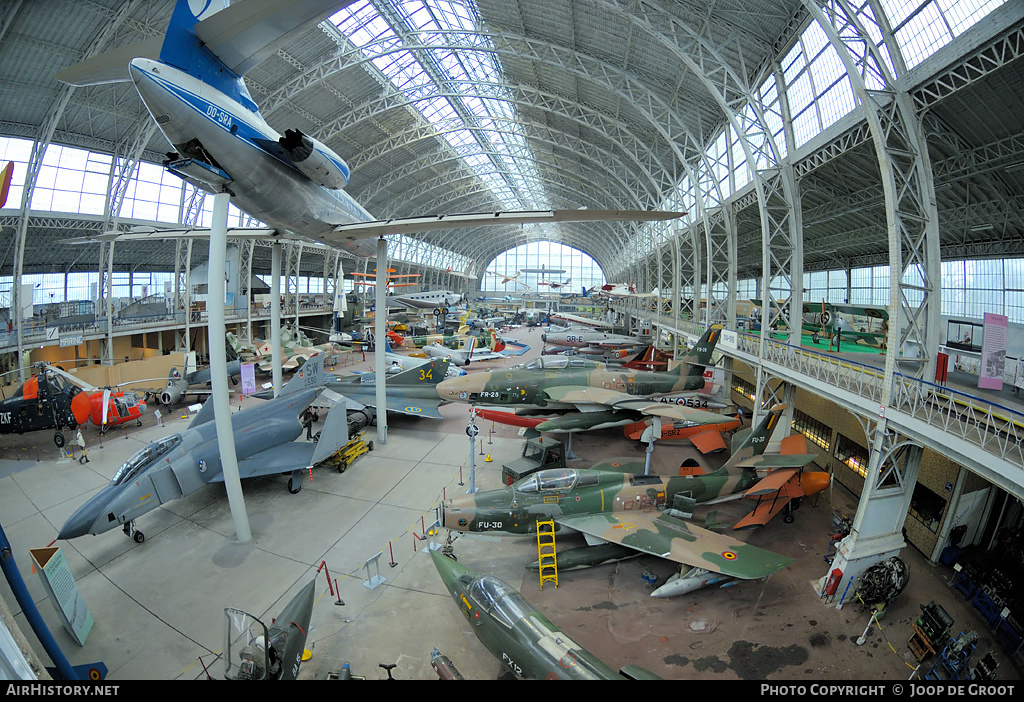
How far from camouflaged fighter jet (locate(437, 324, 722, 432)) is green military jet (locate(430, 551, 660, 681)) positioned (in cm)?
880

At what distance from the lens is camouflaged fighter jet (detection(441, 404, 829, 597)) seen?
8617mm

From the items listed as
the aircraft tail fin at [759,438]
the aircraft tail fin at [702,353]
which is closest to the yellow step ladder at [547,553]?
the aircraft tail fin at [759,438]

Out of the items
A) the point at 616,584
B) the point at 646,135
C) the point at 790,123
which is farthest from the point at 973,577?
the point at 646,135

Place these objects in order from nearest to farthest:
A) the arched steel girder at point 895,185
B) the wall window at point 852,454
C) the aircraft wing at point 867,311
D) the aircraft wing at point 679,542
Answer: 1. the aircraft wing at point 679,542
2. the arched steel girder at point 895,185
3. the wall window at point 852,454
4. the aircraft wing at point 867,311

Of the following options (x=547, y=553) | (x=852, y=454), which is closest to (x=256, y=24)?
(x=547, y=553)

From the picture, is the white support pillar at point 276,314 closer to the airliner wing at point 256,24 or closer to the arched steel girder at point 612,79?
the airliner wing at point 256,24

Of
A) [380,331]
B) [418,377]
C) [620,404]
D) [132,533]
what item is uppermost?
[380,331]

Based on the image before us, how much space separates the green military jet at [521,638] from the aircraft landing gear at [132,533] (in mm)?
8516

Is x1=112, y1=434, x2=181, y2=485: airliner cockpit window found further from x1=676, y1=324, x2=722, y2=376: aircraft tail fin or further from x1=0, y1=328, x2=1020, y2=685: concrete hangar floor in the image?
x1=676, y1=324, x2=722, y2=376: aircraft tail fin

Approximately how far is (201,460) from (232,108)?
8.74m

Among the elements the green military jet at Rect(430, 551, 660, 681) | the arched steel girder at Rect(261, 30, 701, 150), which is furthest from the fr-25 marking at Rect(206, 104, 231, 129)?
the arched steel girder at Rect(261, 30, 701, 150)

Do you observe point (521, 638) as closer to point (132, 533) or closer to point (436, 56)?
point (132, 533)

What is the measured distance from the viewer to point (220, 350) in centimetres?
974

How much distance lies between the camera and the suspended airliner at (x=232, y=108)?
290 inches
